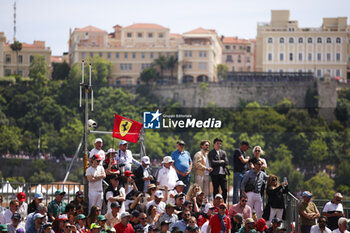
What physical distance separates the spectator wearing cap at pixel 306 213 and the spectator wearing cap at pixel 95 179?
14.1 ft

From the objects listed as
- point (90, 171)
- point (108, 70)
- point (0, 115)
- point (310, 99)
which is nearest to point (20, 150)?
point (0, 115)

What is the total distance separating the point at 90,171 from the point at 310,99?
104 meters

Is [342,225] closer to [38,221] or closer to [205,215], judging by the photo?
[205,215]

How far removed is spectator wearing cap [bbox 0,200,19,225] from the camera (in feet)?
53.2

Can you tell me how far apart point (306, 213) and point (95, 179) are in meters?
4.55

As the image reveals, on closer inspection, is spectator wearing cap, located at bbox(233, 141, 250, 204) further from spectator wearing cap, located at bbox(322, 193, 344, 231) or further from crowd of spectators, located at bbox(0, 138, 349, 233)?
spectator wearing cap, located at bbox(322, 193, 344, 231)

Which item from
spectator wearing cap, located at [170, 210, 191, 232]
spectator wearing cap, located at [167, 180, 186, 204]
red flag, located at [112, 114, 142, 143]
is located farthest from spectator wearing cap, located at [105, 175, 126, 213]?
red flag, located at [112, 114, 142, 143]

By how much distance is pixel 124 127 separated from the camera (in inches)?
800

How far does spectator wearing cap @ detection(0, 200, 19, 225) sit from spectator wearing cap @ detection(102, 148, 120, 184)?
95.6 inches

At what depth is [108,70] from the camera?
140250mm

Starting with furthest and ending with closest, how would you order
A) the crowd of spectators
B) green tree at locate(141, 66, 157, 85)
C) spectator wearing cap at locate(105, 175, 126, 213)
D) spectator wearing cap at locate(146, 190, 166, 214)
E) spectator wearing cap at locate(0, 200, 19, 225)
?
green tree at locate(141, 66, 157, 85), spectator wearing cap at locate(105, 175, 126, 213), spectator wearing cap at locate(146, 190, 166, 214), spectator wearing cap at locate(0, 200, 19, 225), the crowd of spectators

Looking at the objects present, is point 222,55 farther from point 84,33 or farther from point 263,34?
point 84,33

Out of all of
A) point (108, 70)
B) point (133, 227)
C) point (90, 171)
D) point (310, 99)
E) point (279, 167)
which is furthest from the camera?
Answer: point (108, 70)

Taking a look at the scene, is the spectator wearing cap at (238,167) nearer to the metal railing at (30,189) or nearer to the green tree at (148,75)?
the metal railing at (30,189)
